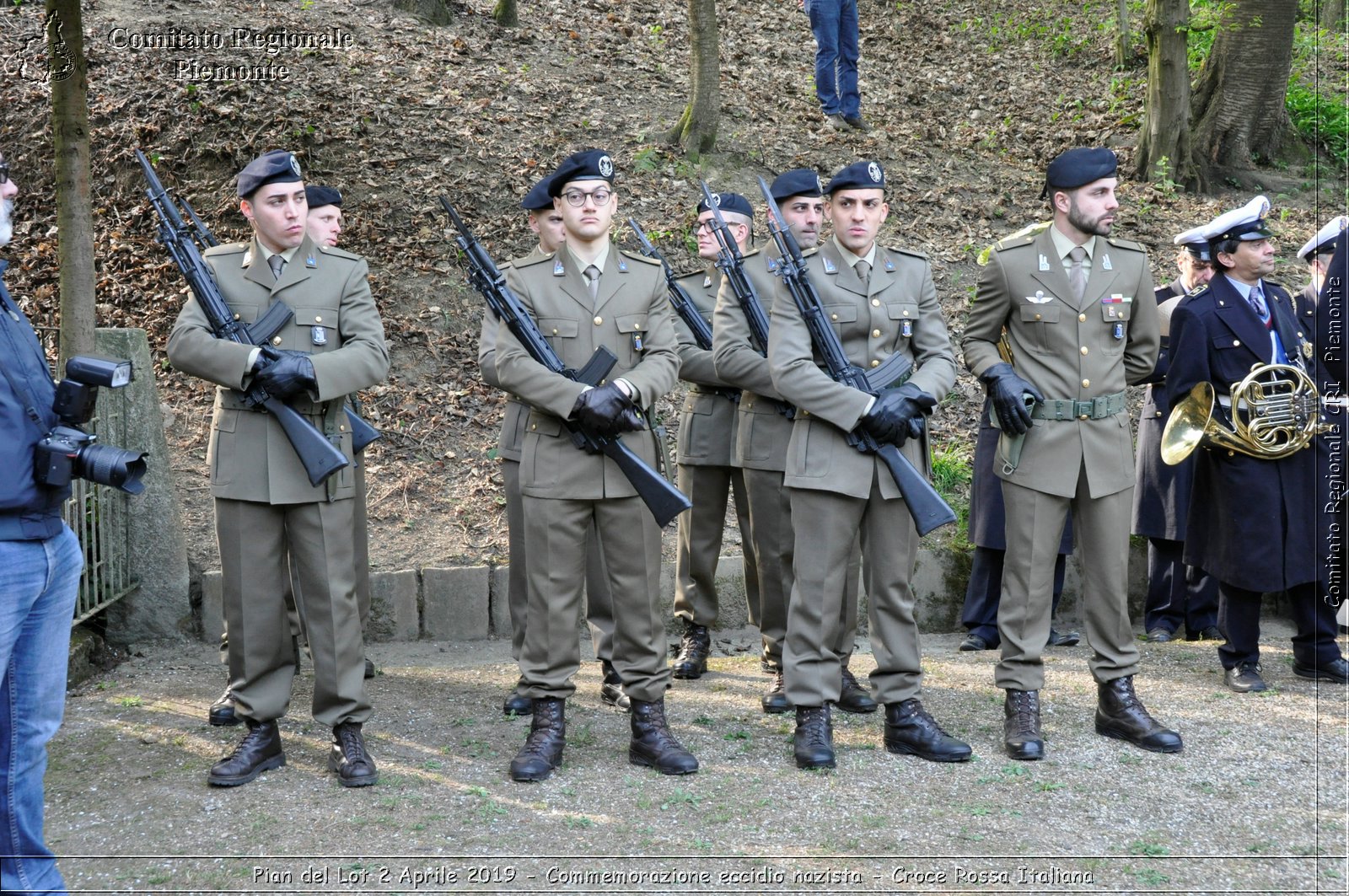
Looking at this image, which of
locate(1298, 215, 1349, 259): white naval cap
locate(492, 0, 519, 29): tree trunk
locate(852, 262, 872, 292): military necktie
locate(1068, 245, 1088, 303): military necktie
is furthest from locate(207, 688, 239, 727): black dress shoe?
locate(492, 0, 519, 29): tree trunk

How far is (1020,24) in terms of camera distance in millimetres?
15617

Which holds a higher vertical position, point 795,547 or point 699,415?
point 699,415

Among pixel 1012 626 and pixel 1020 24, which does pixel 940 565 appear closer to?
pixel 1012 626

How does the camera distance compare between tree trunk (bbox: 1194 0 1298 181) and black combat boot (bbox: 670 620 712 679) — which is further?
tree trunk (bbox: 1194 0 1298 181)

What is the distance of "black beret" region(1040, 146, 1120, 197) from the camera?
16.0ft

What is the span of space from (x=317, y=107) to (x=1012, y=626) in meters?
7.83

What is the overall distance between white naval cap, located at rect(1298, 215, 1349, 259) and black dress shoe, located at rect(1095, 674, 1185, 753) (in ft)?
8.02

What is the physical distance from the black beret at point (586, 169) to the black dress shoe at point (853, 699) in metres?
2.47

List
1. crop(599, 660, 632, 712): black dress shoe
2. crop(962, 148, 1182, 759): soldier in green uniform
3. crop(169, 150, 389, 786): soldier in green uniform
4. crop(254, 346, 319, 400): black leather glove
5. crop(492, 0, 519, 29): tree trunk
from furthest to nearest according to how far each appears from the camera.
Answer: crop(492, 0, 519, 29): tree trunk < crop(599, 660, 632, 712): black dress shoe < crop(962, 148, 1182, 759): soldier in green uniform < crop(169, 150, 389, 786): soldier in green uniform < crop(254, 346, 319, 400): black leather glove

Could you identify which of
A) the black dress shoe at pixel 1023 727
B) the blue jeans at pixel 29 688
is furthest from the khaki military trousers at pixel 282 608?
the black dress shoe at pixel 1023 727

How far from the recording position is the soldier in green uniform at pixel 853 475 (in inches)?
185

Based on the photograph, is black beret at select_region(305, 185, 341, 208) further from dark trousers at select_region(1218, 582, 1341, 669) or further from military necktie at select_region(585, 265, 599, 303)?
dark trousers at select_region(1218, 582, 1341, 669)

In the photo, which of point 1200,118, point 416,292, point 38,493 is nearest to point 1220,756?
point 38,493

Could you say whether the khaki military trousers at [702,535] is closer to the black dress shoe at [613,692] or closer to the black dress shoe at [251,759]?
the black dress shoe at [613,692]
